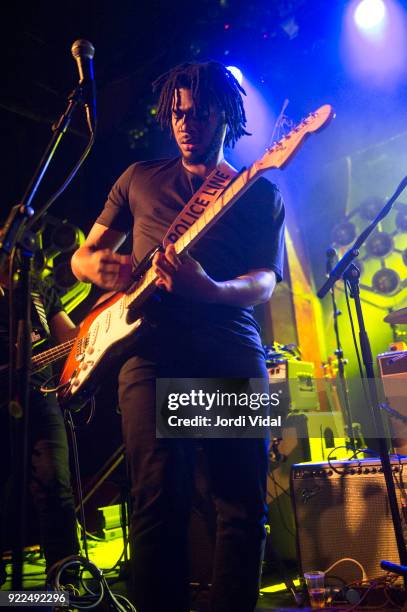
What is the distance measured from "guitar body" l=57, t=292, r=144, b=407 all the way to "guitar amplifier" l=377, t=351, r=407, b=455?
270cm

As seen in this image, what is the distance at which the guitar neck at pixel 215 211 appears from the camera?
179 cm

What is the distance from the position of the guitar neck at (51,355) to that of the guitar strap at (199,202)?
4.09 ft

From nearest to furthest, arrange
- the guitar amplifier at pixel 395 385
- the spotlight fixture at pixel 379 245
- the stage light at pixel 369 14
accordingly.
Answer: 1. the guitar amplifier at pixel 395 385
2. the stage light at pixel 369 14
3. the spotlight fixture at pixel 379 245

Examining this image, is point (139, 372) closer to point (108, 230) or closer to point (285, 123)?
point (108, 230)

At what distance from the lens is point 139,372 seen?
5.44 ft

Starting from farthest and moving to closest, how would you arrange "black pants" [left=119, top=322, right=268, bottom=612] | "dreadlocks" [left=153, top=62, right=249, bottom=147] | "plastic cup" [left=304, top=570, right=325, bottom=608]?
"plastic cup" [left=304, top=570, right=325, bottom=608] < "dreadlocks" [left=153, top=62, right=249, bottom=147] < "black pants" [left=119, top=322, right=268, bottom=612]

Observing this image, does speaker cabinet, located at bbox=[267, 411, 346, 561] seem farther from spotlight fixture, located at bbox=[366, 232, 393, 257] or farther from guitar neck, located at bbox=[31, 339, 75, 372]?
spotlight fixture, located at bbox=[366, 232, 393, 257]

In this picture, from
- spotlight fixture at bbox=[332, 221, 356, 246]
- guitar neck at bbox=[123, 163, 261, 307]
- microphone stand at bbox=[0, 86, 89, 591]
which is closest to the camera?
microphone stand at bbox=[0, 86, 89, 591]

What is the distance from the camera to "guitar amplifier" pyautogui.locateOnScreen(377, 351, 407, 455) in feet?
12.3

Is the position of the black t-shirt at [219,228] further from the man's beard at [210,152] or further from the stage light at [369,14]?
the stage light at [369,14]

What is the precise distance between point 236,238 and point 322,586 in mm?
2013

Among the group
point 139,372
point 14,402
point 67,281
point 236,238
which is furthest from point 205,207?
point 67,281

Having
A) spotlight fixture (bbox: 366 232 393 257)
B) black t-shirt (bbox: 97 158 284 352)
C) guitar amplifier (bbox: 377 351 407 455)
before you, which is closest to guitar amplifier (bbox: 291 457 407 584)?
guitar amplifier (bbox: 377 351 407 455)

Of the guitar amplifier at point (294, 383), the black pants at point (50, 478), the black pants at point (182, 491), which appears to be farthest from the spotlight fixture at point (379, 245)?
the black pants at point (182, 491)
